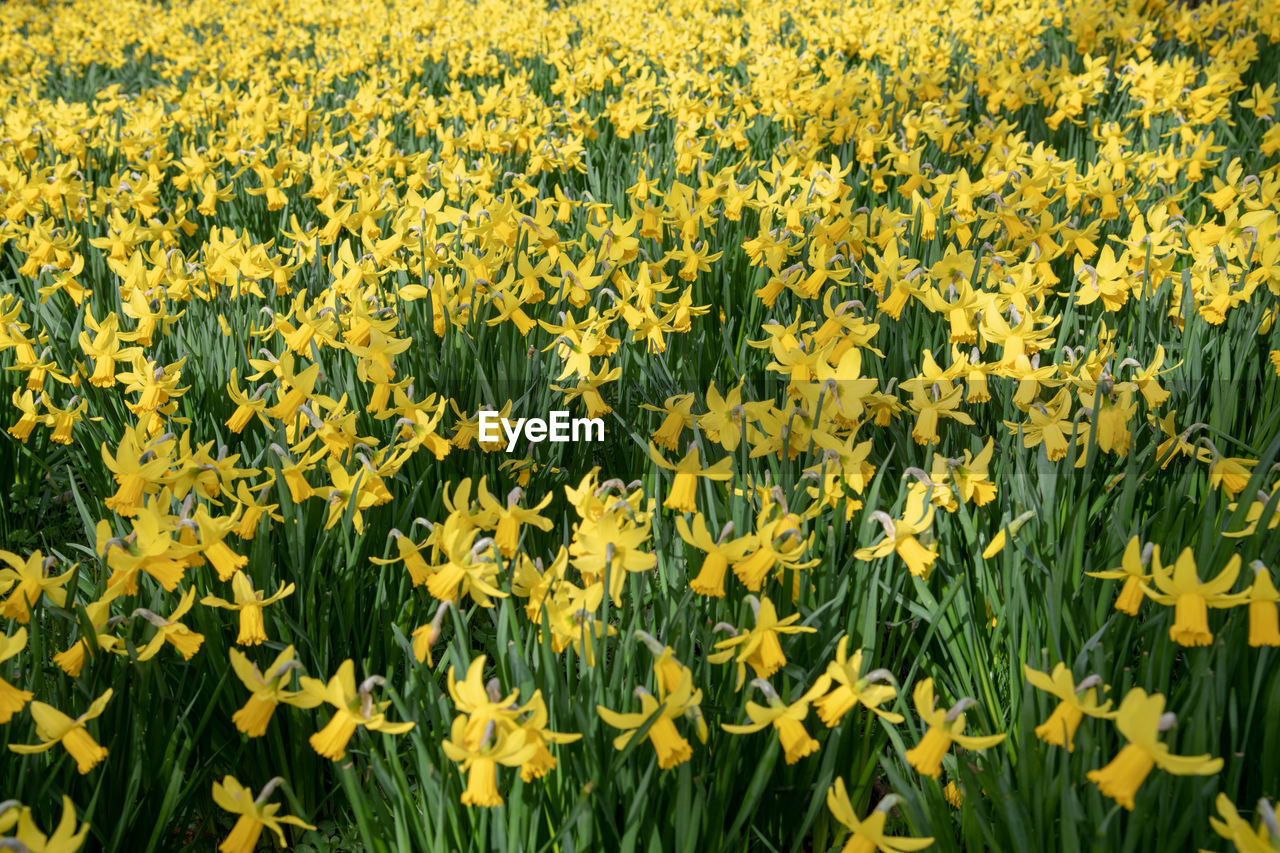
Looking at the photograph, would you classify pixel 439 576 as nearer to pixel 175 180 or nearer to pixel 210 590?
pixel 210 590

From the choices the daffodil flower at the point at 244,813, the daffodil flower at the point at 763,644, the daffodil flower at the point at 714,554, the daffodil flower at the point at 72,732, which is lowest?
the daffodil flower at the point at 244,813

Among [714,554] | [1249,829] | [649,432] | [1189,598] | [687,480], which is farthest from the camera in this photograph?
[649,432]

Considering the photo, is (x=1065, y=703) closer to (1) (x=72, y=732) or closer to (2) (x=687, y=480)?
(2) (x=687, y=480)

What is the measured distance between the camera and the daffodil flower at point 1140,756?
105 cm

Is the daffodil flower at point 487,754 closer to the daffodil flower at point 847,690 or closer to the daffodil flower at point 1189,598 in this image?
the daffodil flower at point 847,690

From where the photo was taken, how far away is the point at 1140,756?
1.10m

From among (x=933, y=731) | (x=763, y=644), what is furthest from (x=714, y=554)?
(x=933, y=731)

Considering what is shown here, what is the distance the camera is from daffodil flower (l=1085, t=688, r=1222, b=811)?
1.05 meters

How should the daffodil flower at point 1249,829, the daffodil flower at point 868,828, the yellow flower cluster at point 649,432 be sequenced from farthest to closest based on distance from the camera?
the yellow flower cluster at point 649,432, the daffodil flower at point 868,828, the daffodil flower at point 1249,829

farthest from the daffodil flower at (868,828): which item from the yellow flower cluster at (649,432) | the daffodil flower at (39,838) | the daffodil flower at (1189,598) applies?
the daffodil flower at (39,838)

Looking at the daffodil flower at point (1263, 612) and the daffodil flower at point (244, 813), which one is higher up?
the daffodil flower at point (1263, 612)

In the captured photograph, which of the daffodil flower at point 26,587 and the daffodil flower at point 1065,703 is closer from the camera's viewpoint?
the daffodil flower at point 1065,703

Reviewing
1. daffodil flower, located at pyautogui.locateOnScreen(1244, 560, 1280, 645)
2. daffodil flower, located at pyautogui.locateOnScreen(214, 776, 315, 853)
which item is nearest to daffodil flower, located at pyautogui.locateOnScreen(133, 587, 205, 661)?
daffodil flower, located at pyautogui.locateOnScreen(214, 776, 315, 853)

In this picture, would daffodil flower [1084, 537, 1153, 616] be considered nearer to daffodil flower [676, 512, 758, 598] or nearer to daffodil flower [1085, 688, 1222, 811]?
daffodil flower [1085, 688, 1222, 811]
